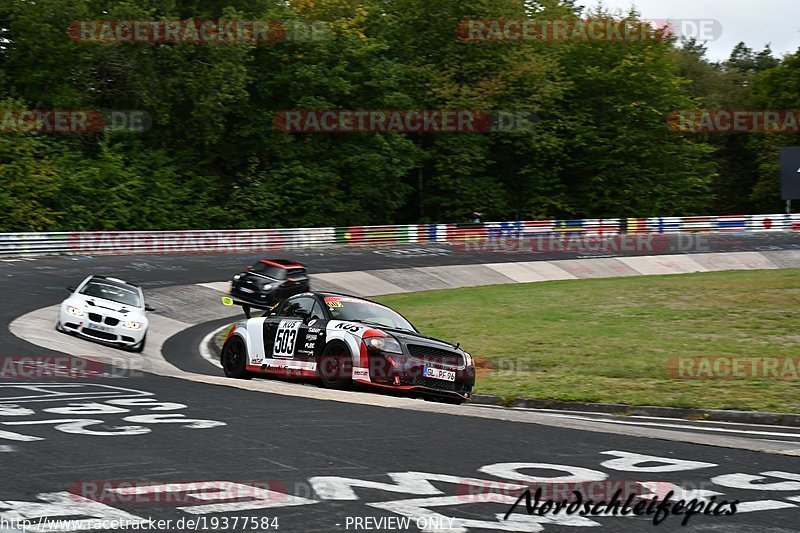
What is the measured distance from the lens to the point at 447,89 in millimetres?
61312

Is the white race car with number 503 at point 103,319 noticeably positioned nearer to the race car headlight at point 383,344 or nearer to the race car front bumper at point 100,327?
the race car front bumper at point 100,327

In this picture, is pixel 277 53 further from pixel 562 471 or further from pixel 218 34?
pixel 562 471

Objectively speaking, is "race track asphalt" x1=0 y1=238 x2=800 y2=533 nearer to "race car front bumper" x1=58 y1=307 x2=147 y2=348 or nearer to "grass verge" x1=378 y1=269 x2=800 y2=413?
"grass verge" x1=378 y1=269 x2=800 y2=413

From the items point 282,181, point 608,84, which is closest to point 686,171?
point 608,84

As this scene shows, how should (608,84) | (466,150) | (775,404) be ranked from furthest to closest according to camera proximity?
(608,84) < (466,150) < (775,404)

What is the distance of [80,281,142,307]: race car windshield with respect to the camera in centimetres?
2077

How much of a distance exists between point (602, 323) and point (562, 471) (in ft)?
58.4

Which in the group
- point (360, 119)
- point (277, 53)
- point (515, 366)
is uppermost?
point (277, 53)
